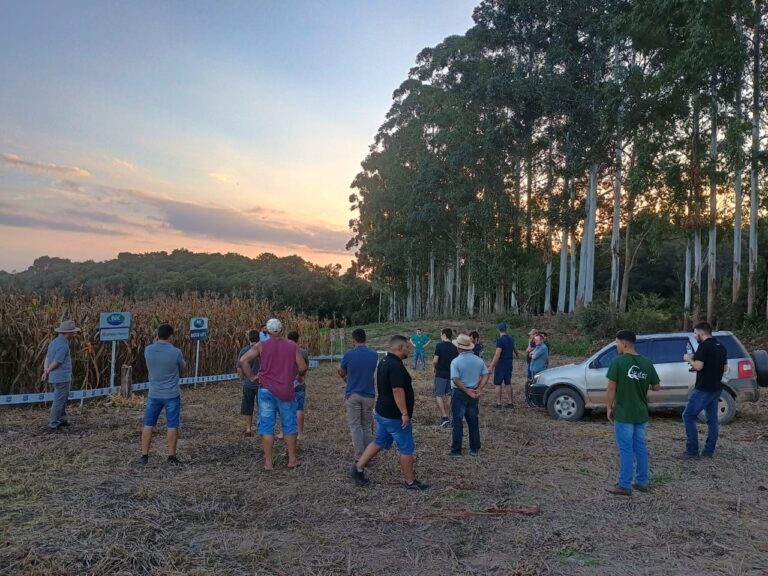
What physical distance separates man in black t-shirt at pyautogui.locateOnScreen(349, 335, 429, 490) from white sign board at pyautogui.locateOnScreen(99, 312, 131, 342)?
7593 mm

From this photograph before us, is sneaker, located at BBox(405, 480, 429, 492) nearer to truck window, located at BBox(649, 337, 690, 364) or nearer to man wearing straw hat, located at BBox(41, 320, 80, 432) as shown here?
man wearing straw hat, located at BBox(41, 320, 80, 432)

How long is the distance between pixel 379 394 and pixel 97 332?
8.55m

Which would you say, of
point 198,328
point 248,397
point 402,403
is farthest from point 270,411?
point 198,328

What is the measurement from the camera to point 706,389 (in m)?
7.93

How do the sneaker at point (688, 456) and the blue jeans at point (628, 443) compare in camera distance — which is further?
the sneaker at point (688, 456)

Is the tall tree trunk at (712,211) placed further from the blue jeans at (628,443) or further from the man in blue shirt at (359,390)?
the man in blue shirt at (359,390)

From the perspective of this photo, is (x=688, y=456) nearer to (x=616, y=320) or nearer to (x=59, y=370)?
(x=59, y=370)

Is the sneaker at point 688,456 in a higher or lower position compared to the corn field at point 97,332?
lower

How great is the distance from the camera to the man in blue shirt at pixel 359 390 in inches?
288

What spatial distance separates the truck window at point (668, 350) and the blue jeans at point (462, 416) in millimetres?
4448

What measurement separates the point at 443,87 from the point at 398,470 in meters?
35.5

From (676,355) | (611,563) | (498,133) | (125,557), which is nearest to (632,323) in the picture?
(498,133)

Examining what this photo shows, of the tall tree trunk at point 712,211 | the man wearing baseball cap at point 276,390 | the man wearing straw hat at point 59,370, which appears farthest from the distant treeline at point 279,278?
the man wearing baseball cap at point 276,390

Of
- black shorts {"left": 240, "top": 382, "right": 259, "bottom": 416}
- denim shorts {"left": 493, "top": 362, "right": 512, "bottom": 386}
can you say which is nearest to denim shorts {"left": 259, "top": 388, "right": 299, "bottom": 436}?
black shorts {"left": 240, "top": 382, "right": 259, "bottom": 416}
